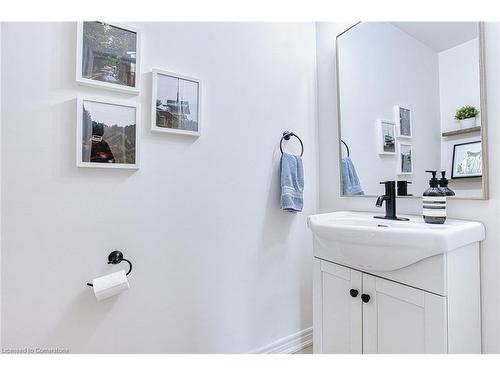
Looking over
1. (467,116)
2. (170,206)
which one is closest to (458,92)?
(467,116)

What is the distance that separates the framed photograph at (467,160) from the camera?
3.48 ft

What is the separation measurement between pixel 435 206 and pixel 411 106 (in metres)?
0.53

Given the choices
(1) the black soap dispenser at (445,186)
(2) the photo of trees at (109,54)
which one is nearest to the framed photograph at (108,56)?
(2) the photo of trees at (109,54)

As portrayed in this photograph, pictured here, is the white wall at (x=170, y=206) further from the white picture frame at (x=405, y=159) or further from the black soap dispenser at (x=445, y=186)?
the black soap dispenser at (x=445, y=186)

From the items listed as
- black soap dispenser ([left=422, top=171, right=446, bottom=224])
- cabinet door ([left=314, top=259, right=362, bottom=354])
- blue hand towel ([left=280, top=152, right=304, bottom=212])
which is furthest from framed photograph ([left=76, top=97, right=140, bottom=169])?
black soap dispenser ([left=422, top=171, right=446, bottom=224])

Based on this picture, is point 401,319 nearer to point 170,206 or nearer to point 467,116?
point 467,116

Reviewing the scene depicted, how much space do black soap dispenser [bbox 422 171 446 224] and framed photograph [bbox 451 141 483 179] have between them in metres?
0.13

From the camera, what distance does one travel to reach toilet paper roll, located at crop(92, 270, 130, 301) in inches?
38.9

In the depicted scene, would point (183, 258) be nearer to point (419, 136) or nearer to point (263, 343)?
point (263, 343)

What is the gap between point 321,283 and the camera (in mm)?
1291

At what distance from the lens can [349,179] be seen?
1.56 m

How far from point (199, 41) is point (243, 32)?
29 cm

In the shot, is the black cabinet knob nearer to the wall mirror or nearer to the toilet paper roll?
the wall mirror
